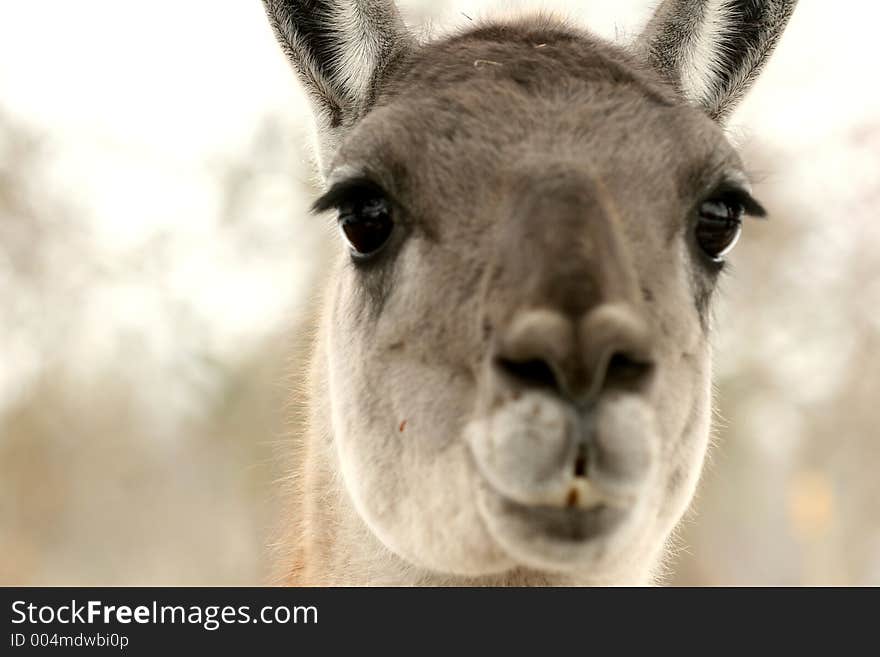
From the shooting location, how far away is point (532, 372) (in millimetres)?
3182

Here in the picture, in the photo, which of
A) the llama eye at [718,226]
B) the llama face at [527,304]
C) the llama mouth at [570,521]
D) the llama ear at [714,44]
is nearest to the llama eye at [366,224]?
the llama face at [527,304]

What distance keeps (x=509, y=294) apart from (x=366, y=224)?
3.46ft

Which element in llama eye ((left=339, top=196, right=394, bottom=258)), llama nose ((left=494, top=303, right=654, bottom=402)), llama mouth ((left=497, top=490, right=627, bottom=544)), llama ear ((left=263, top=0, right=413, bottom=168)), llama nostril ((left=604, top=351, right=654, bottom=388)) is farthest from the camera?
llama ear ((left=263, top=0, right=413, bottom=168))

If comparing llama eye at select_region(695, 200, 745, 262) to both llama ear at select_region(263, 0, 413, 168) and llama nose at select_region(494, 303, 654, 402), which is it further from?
llama ear at select_region(263, 0, 413, 168)

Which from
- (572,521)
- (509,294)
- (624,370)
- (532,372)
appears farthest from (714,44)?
(572,521)

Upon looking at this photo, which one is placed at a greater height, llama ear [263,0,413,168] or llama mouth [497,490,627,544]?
llama ear [263,0,413,168]

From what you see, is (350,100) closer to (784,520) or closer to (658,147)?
(658,147)

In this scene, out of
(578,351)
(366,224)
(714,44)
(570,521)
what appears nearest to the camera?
(578,351)

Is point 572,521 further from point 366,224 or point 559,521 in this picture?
point 366,224

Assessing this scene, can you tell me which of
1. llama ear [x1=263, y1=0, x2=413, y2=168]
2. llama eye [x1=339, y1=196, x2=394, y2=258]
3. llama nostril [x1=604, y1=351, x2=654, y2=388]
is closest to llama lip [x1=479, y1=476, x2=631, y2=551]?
llama nostril [x1=604, y1=351, x2=654, y2=388]

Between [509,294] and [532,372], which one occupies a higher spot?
[509,294]

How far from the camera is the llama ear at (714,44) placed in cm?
514

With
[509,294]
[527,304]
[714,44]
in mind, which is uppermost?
[714,44]

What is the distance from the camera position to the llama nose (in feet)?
10.1
